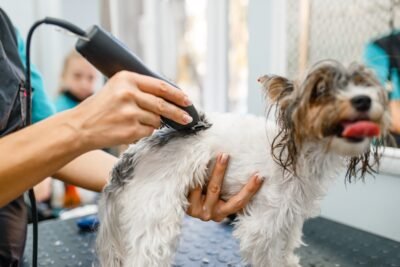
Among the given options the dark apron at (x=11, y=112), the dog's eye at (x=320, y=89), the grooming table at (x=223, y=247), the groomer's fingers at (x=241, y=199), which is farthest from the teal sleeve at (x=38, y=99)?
the dog's eye at (x=320, y=89)

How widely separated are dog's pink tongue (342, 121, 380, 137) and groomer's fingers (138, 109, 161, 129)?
0.88 feet

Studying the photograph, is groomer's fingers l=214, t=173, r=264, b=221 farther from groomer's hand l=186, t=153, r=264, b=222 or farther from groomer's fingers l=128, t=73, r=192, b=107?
groomer's fingers l=128, t=73, r=192, b=107

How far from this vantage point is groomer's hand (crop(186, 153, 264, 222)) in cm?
69

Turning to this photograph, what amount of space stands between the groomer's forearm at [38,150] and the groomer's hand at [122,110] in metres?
0.02

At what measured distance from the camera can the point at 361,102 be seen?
1.78 ft

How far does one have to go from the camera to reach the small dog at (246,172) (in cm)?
60

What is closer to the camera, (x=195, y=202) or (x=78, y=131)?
(x=78, y=131)

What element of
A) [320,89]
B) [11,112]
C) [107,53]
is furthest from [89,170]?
[320,89]

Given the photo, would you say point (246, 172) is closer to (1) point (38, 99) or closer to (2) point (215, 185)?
(2) point (215, 185)

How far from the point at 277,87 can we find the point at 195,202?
10.2 inches

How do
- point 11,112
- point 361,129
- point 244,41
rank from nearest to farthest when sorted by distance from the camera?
point 361,129
point 11,112
point 244,41

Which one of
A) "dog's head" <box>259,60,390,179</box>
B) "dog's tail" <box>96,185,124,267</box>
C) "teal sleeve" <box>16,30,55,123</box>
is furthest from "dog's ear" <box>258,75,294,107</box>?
"teal sleeve" <box>16,30,55,123</box>

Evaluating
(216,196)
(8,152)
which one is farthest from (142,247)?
(8,152)

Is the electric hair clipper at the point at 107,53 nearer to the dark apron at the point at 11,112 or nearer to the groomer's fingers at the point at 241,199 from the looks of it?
the groomer's fingers at the point at 241,199
